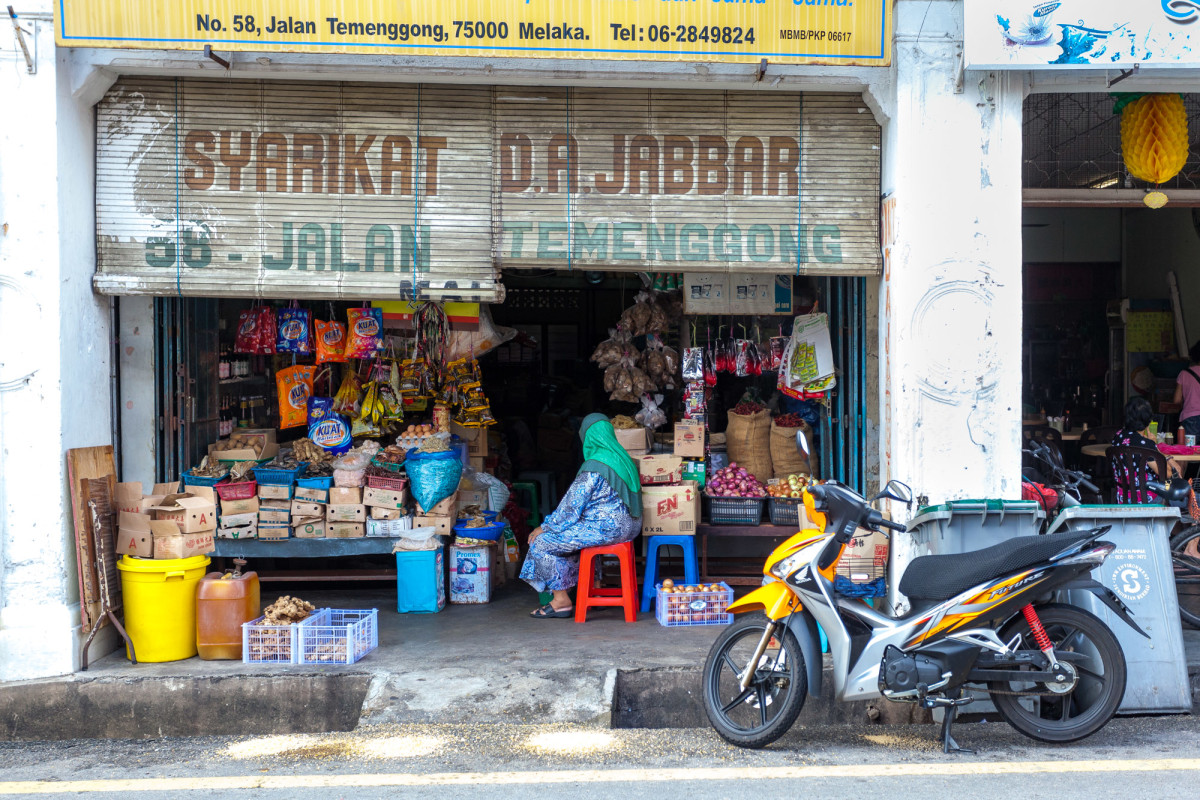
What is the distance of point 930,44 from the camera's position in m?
6.01

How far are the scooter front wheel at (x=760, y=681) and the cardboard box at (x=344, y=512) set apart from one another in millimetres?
3678

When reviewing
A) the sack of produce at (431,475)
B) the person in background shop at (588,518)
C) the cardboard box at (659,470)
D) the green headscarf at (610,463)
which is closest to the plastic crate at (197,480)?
the sack of produce at (431,475)

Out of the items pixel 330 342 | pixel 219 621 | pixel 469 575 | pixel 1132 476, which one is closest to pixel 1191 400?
pixel 1132 476

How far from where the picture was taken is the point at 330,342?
8211 millimetres

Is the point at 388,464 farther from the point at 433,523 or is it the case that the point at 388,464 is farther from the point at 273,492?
the point at 273,492

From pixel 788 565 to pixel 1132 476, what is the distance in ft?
15.6

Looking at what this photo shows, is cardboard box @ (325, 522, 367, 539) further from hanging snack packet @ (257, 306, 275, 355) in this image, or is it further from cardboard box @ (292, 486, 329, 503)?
hanging snack packet @ (257, 306, 275, 355)

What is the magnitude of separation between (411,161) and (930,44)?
3.41m

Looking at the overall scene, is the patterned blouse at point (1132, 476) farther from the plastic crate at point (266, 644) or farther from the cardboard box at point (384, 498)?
the plastic crate at point (266, 644)

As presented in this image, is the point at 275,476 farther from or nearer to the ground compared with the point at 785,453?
nearer to the ground

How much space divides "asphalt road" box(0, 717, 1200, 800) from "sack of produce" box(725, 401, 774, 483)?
2.97 m

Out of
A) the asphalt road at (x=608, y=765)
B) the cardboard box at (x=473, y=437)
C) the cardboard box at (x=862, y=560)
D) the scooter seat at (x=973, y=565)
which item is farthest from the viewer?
the cardboard box at (x=473, y=437)

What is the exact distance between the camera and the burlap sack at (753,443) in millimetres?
8102

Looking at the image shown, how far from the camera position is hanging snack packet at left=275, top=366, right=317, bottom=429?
8352 millimetres
